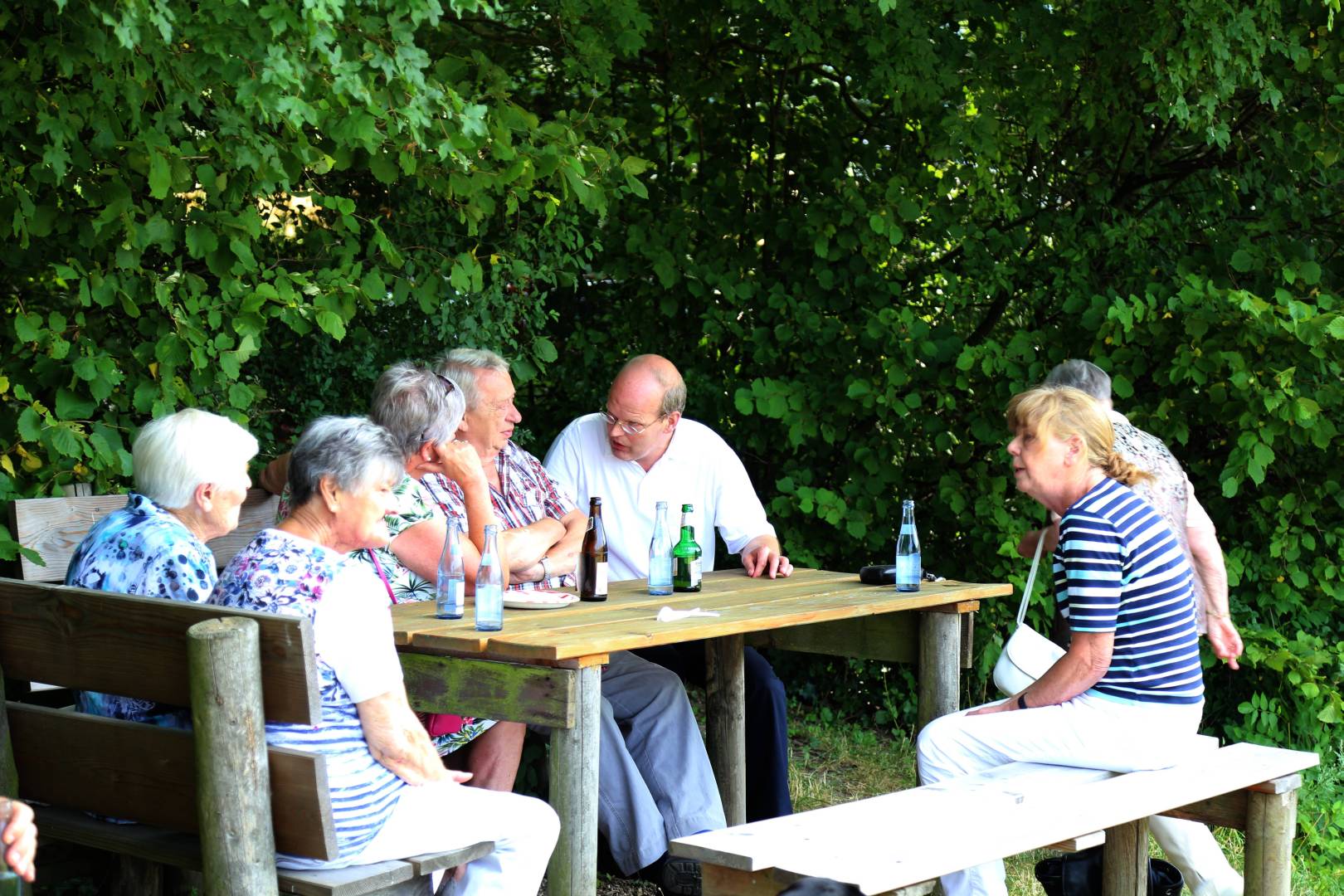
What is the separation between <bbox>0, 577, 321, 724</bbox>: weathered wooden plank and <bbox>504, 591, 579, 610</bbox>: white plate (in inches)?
46.1

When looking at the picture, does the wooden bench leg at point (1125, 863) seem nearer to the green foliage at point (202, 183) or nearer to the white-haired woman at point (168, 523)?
the white-haired woman at point (168, 523)

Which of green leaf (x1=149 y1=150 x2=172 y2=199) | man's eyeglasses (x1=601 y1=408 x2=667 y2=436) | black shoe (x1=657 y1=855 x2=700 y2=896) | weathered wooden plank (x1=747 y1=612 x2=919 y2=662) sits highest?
green leaf (x1=149 y1=150 x2=172 y2=199)

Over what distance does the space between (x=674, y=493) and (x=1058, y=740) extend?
173cm

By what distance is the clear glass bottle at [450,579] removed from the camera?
3557 mm

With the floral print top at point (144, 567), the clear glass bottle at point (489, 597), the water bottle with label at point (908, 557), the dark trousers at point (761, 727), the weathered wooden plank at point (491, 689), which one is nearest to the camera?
the floral print top at point (144, 567)

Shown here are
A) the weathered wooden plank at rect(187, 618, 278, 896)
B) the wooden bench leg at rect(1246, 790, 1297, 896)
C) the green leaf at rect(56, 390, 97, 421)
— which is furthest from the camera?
the green leaf at rect(56, 390, 97, 421)

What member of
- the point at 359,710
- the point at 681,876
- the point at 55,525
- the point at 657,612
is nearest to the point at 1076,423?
the point at 657,612

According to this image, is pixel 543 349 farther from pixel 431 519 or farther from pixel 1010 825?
pixel 1010 825

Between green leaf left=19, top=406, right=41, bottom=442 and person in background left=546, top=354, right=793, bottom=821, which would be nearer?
green leaf left=19, top=406, right=41, bottom=442

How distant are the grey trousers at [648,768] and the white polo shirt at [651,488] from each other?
1.94 feet

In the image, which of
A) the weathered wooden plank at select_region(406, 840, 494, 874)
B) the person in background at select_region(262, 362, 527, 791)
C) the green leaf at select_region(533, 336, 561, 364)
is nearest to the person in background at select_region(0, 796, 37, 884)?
the weathered wooden plank at select_region(406, 840, 494, 874)

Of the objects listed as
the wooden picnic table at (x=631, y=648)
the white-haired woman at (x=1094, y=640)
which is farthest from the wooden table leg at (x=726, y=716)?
the white-haired woman at (x=1094, y=640)

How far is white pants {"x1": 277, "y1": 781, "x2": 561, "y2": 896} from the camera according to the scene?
2803 millimetres

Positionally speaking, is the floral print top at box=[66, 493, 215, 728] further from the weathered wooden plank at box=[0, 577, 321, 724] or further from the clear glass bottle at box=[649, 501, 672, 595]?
the clear glass bottle at box=[649, 501, 672, 595]
